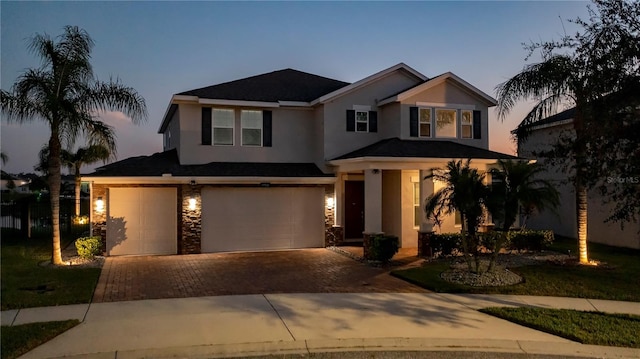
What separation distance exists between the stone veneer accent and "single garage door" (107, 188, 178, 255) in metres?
0.36

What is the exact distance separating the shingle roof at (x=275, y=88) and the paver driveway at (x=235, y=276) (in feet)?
19.9

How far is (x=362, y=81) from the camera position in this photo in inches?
710

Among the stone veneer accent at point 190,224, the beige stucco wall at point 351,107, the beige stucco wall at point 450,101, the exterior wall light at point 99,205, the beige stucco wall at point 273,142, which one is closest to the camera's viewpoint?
the exterior wall light at point 99,205

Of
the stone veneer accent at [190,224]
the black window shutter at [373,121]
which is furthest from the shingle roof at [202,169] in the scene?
the black window shutter at [373,121]

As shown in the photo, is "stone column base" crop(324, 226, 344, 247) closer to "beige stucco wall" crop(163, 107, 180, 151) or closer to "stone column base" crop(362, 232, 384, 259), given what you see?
"stone column base" crop(362, 232, 384, 259)

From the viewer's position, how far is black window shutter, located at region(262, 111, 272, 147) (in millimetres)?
17984

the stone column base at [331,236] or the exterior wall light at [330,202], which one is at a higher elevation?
the exterior wall light at [330,202]

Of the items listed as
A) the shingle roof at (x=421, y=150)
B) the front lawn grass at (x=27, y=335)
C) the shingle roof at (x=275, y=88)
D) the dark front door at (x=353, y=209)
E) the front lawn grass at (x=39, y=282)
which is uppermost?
the shingle roof at (x=275, y=88)

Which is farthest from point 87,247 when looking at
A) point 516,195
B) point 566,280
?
point 566,280

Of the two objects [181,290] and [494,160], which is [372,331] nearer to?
[181,290]

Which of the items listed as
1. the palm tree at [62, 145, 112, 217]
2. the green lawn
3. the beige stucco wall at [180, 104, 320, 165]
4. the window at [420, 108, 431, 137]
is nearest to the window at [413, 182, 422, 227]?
the window at [420, 108, 431, 137]

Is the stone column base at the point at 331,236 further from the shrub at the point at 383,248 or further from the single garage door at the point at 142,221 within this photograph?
the single garage door at the point at 142,221

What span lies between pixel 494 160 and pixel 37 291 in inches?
548

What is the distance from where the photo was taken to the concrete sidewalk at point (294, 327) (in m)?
6.75
